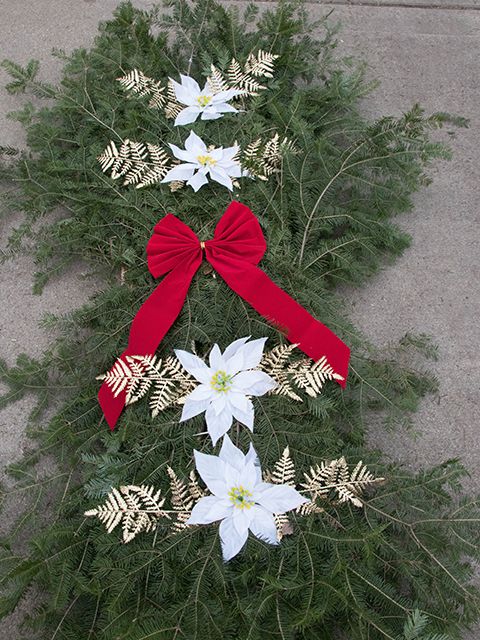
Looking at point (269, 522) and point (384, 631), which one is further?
point (269, 522)

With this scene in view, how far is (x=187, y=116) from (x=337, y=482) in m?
1.12

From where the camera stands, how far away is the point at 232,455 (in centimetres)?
132

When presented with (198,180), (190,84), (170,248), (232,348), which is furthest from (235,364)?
(190,84)

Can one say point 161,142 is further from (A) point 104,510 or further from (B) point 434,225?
(A) point 104,510

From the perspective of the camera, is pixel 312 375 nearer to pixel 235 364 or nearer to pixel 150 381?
pixel 235 364

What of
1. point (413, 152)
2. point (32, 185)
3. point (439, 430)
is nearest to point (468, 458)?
point (439, 430)

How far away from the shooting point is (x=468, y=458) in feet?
5.37

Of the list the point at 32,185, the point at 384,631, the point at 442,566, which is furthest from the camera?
the point at 32,185

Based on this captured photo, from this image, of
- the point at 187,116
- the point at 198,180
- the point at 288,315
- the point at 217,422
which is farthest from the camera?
the point at 187,116

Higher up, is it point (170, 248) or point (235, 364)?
point (170, 248)

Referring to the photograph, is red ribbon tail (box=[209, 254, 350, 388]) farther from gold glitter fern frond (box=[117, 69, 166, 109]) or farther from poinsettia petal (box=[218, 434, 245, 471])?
gold glitter fern frond (box=[117, 69, 166, 109])

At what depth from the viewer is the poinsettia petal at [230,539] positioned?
125cm

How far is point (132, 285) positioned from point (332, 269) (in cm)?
54

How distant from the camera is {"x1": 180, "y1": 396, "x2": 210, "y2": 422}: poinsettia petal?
138cm
